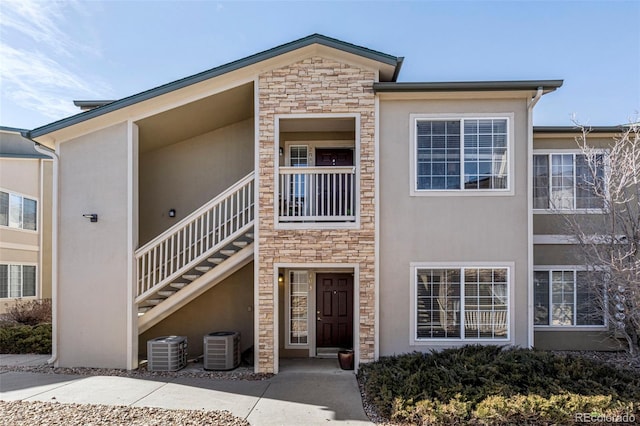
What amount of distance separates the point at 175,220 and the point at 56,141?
125 inches

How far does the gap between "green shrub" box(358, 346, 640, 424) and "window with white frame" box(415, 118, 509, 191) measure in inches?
136

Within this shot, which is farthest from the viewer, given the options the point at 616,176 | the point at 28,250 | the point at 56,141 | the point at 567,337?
the point at 28,250

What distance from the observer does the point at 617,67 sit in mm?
Answer: 11430

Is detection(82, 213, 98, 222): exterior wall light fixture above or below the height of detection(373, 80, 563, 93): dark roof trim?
below

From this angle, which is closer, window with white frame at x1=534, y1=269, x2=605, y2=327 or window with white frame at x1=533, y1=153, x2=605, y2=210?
window with white frame at x1=534, y1=269, x2=605, y2=327

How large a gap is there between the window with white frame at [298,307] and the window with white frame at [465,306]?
3033mm

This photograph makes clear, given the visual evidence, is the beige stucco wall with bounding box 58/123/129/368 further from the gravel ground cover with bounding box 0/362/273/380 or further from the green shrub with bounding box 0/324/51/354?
the green shrub with bounding box 0/324/51/354

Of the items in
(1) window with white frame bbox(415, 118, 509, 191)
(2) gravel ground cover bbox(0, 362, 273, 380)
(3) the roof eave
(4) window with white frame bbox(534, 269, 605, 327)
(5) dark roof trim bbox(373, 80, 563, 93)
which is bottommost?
(2) gravel ground cover bbox(0, 362, 273, 380)

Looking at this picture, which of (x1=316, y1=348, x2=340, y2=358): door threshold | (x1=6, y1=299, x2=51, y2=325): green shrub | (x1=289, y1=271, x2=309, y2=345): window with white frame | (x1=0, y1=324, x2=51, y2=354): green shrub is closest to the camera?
(x1=316, y1=348, x2=340, y2=358): door threshold

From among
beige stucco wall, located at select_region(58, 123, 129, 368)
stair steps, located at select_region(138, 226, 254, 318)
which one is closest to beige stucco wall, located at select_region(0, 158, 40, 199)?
beige stucco wall, located at select_region(58, 123, 129, 368)

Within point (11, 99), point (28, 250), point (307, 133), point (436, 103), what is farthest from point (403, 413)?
point (28, 250)

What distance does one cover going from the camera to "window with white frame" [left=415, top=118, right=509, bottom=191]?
822 cm

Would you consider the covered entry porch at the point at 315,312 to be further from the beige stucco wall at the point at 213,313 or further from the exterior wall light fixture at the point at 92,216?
the exterior wall light fixture at the point at 92,216

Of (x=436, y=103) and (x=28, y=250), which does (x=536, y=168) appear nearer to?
(x=436, y=103)
